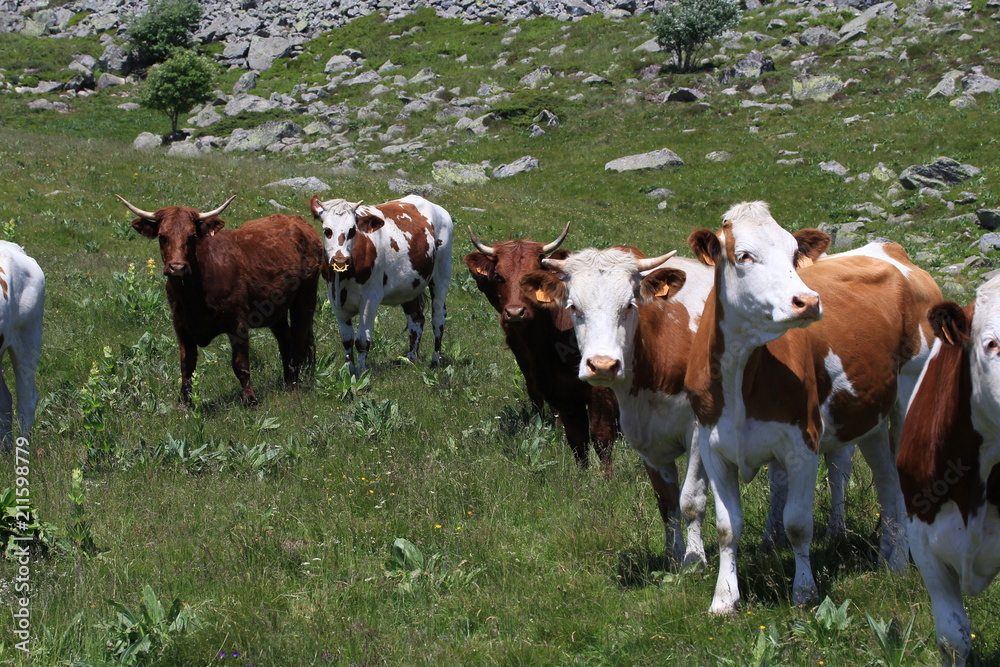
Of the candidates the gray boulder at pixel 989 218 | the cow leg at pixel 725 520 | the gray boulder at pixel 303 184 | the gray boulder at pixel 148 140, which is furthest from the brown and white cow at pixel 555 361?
the gray boulder at pixel 148 140

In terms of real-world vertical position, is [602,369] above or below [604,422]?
above

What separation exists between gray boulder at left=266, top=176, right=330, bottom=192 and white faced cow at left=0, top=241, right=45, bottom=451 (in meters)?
15.9

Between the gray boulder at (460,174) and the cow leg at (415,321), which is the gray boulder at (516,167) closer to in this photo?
the gray boulder at (460,174)

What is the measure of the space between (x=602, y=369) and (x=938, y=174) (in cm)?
2724

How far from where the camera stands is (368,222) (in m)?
12.5

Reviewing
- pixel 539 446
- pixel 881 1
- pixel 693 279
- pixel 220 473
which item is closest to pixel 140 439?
pixel 220 473

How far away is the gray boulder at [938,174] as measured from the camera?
2791 cm

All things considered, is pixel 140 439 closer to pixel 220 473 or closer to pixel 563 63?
pixel 220 473

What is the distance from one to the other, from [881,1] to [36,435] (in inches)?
2403

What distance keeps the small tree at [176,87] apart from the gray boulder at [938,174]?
3820 cm

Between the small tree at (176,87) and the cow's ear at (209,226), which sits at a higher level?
the cow's ear at (209,226)

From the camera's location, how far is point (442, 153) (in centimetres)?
4022

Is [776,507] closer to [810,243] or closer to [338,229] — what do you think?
[810,243]

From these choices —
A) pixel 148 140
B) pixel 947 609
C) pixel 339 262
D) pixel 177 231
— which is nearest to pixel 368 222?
pixel 339 262
